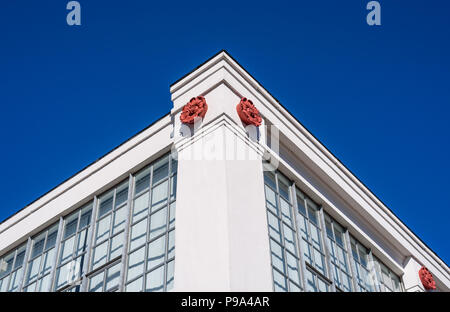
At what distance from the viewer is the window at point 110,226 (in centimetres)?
1925

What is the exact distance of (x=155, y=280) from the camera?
1728cm

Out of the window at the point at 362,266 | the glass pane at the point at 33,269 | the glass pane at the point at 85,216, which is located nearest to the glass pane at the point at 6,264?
the glass pane at the point at 33,269

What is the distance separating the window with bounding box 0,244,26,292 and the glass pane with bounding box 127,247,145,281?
4.88m


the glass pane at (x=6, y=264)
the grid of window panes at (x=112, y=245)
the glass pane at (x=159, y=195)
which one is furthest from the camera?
the glass pane at (x=6, y=264)

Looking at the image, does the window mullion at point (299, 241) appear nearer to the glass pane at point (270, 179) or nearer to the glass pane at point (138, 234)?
the glass pane at point (270, 179)

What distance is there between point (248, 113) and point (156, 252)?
13.7 ft

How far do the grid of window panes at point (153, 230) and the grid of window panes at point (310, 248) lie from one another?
238 centimetres

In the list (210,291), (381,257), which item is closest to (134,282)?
(210,291)

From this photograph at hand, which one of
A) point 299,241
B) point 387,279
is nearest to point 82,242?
point 299,241

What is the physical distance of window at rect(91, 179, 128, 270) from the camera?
19250 mm

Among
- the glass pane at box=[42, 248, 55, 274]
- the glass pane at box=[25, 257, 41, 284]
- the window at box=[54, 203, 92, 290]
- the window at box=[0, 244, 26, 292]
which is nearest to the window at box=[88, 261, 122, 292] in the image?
the window at box=[54, 203, 92, 290]

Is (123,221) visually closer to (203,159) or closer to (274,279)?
(203,159)

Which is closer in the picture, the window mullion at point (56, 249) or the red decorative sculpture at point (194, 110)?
the red decorative sculpture at point (194, 110)

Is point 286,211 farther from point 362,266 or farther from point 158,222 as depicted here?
point 362,266
